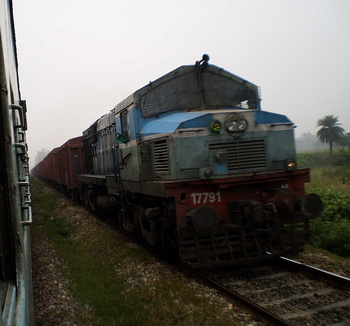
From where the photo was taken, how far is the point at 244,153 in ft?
18.0

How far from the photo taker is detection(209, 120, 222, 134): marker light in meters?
5.33

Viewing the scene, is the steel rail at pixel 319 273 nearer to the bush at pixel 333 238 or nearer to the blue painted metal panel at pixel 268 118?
the bush at pixel 333 238

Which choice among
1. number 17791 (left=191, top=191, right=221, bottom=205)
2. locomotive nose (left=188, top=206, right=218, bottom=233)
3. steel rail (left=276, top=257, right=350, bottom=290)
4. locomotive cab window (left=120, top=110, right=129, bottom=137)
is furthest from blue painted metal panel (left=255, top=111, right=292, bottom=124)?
locomotive cab window (left=120, top=110, right=129, bottom=137)

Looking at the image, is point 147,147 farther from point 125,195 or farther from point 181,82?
point 125,195

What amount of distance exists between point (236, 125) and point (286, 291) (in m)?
2.46

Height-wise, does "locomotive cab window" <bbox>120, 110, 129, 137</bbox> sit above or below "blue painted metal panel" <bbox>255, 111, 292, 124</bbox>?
above

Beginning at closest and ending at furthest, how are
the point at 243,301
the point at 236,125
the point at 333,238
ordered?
1. the point at 243,301
2. the point at 236,125
3. the point at 333,238

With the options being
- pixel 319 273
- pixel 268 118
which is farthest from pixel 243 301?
pixel 268 118

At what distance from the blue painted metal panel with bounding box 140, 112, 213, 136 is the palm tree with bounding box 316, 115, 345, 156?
36.1 meters

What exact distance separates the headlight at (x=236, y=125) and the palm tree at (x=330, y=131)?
36.0 metres

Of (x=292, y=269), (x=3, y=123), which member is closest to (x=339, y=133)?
(x=292, y=269)

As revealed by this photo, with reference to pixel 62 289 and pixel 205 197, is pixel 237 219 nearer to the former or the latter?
pixel 205 197

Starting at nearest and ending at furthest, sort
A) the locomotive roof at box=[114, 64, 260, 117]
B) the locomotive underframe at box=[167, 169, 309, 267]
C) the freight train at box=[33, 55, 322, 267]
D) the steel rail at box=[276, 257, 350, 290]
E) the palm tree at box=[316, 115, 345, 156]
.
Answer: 1. the steel rail at box=[276, 257, 350, 290]
2. the locomotive underframe at box=[167, 169, 309, 267]
3. the freight train at box=[33, 55, 322, 267]
4. the locomotive roof at box=[114, 64, 260, 117]
5. the palm tree at box=[316, 115, 345, 156]

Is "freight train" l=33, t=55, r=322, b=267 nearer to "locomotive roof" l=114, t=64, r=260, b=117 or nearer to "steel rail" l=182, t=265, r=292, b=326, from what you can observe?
"locomotive roof" l=114, t=64, r=260, b=117
